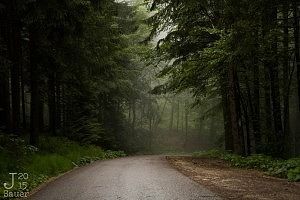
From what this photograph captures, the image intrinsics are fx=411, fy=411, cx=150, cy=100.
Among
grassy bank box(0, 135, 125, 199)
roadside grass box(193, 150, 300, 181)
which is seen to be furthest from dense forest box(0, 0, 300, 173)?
roadside grass box(193, 150, 300, 181)

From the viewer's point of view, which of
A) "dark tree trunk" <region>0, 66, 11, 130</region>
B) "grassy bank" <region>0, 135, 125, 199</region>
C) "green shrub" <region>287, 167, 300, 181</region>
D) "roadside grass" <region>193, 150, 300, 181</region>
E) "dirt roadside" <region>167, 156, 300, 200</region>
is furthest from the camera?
"dark tree trunk" <region>0, 66, 11, 130</region>

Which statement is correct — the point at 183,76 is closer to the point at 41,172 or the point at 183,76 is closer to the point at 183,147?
the point at 41,172

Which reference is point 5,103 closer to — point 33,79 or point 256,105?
point 33,79

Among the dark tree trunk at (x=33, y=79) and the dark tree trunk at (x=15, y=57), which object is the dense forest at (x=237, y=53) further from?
the dark tree trunk at (x=15, y=57)

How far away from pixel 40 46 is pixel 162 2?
614 centimetres

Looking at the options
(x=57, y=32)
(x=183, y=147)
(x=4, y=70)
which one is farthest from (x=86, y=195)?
(x=183, y=147)

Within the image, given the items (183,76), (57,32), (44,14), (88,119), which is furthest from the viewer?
(88,119)

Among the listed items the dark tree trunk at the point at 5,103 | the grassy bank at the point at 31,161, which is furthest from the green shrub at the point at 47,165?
the dark tree trunk at the point at 5,103

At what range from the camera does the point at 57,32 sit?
17.2 m

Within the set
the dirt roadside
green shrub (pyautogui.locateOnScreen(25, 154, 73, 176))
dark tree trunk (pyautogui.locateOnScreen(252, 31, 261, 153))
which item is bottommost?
the dirt roadside

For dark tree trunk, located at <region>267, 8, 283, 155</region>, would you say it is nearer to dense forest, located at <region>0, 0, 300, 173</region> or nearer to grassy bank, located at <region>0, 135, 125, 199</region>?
dense forest, located at <region>0, 0, 300, 173</region>

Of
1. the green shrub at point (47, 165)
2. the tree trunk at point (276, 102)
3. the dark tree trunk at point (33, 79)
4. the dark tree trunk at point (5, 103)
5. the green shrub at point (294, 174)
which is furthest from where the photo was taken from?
the tree trunk at point (276, 102)

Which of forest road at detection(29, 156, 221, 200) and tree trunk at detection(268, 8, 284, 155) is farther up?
tree trunk at detection(268, 8, 284, 155)

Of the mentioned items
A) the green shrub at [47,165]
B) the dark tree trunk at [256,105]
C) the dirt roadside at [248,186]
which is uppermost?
the dark tree trunk at [256,105]
